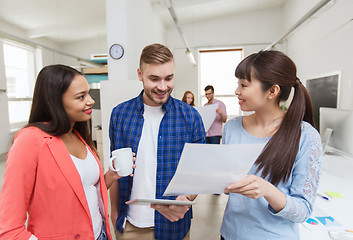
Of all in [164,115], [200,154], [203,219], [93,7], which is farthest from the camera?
[93,7]

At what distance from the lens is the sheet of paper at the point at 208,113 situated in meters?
3.13

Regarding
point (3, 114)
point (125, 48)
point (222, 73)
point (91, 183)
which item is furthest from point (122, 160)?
point (222, 73)

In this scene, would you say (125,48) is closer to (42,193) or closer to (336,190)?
(42,193)

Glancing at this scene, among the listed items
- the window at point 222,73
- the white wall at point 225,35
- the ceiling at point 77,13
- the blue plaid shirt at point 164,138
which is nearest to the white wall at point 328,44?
the white wall at point 225,35

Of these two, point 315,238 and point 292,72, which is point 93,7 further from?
point 315,238

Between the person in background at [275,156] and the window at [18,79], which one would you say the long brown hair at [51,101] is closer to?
the person in background at [275,156]

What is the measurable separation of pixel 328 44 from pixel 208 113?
2.71 meters

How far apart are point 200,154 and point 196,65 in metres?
6.82

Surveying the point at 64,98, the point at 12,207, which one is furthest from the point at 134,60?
the point at 12,207

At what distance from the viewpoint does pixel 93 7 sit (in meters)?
4.80

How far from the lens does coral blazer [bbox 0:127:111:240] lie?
0.75 meters

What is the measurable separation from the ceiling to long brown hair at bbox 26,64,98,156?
9.24ft

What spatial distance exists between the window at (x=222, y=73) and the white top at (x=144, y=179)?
6.26 meters

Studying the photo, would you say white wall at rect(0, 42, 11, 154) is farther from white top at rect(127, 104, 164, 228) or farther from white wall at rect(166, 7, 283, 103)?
white top at rect(127, 104, 164, 228)
